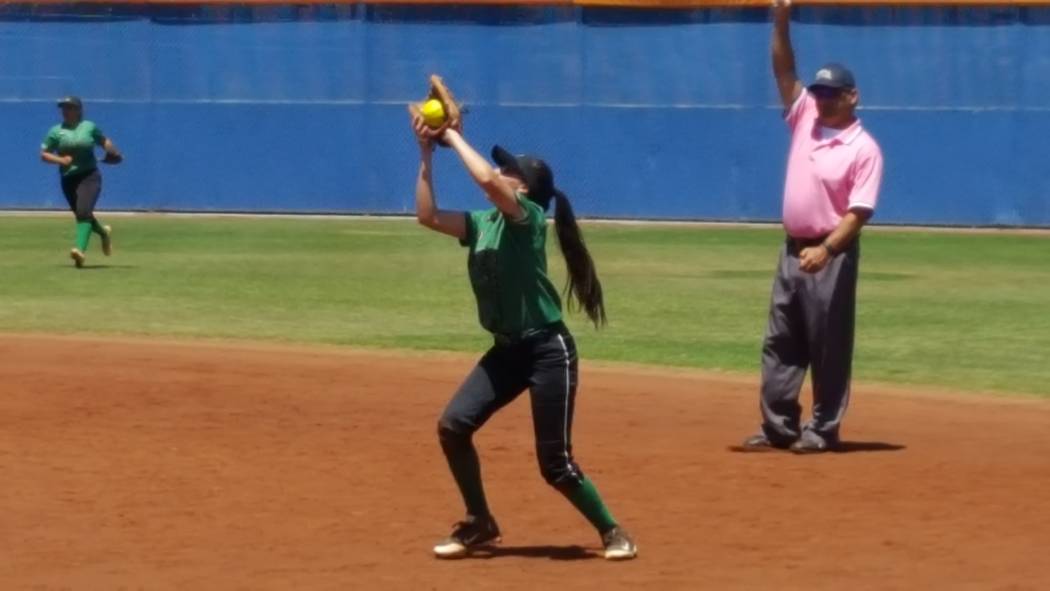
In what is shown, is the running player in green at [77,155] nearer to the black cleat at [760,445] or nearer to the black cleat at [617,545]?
the black cleat at [760,445]

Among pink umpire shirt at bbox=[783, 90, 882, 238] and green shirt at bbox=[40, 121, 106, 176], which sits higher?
pink umpire shirt at bbox=[783, 90, 882, 238]

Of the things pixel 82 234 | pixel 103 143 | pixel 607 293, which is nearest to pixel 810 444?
pixel 607 293

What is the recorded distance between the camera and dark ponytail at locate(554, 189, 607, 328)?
8359 millimetres

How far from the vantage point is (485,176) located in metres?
7.94

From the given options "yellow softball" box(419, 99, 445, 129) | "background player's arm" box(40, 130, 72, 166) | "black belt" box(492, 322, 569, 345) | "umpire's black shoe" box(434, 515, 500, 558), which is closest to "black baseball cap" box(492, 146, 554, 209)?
"yellow softball" box(419, 99, 445, 129)

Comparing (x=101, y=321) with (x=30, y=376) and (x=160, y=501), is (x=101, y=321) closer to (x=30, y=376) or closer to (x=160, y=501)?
(x=30, y=376)

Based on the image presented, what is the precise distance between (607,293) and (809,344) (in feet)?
32.7

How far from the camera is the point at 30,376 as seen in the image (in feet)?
47.6

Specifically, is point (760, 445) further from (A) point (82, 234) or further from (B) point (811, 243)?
(A) point (82, 234)

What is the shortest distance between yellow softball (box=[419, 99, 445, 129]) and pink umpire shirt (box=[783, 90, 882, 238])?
3.60m

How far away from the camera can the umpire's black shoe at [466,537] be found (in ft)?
28.1

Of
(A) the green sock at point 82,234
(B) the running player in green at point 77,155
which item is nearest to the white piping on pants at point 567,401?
(A) the green sock at point 82,234

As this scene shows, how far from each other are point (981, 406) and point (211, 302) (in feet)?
28.9

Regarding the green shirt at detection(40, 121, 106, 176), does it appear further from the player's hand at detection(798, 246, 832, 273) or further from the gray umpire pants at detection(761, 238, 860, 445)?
the player's hand at detection(798, 246, 832, 273)
